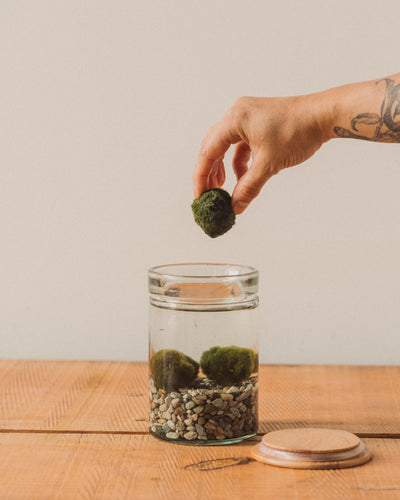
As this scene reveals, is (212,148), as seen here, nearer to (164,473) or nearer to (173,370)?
(173,370)

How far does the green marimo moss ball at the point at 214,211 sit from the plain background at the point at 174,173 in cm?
62

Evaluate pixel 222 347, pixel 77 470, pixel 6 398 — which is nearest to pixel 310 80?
pixel 222 347

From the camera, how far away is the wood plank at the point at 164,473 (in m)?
1.00

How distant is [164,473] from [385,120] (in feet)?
2.16

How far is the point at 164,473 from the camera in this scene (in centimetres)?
106

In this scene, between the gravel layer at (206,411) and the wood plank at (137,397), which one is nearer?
the gravel layer at (206,411)

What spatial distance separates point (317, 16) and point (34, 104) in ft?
2.30

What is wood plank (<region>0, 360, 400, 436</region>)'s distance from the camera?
128 centimetres

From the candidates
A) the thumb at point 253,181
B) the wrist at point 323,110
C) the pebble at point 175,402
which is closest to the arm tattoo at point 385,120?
the wrist at point 323,110

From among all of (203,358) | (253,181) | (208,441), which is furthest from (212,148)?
(208,441)

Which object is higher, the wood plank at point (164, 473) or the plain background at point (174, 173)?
the plain background at point (174, 173)

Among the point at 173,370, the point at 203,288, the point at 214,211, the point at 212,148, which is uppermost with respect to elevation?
the point at 212,148

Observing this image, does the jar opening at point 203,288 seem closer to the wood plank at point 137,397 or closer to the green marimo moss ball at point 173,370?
the green marimo moss ball at point 173,370

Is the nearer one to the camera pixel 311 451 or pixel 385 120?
pixel 311 451
